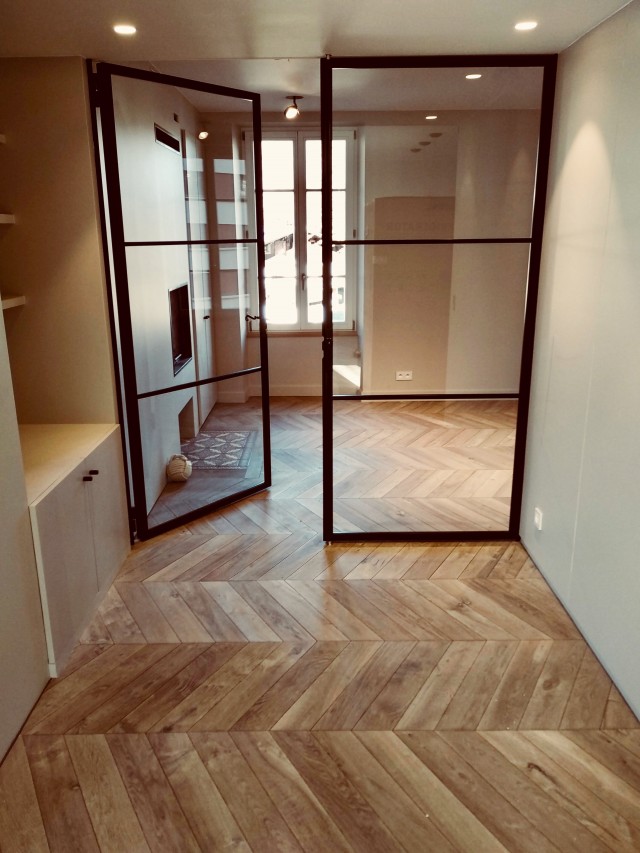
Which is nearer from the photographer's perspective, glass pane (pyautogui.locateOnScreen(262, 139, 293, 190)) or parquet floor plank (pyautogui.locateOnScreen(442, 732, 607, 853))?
parquet floor plank (pyautogui.locateOnScreen(442, 732, 607, 853))

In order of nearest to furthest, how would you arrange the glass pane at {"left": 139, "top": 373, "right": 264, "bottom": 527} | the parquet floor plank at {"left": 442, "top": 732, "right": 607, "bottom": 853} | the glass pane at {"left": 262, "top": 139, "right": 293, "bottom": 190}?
1. the parquet floor plank at {"left": 442, "top": 732, "right": 607, "bottom": 853}
2. the glass pane at {"left": 139, "top": 373, "right": 264, "bottom": 527}
3. the glass pane at {"left": 262, "top": 139, "right": 293, "bottom": 190}

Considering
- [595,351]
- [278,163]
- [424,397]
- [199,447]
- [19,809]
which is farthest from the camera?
[278,163]

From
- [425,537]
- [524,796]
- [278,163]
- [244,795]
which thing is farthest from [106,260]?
[278,163]

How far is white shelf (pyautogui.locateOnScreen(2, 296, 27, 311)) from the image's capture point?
9.96ft

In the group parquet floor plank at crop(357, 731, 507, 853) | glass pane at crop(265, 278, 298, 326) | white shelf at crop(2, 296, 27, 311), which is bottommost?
parquet floor plank at crop(357, 731, 507, 853)

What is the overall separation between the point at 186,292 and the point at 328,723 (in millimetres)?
2577

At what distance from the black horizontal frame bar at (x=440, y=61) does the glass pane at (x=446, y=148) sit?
26 mm

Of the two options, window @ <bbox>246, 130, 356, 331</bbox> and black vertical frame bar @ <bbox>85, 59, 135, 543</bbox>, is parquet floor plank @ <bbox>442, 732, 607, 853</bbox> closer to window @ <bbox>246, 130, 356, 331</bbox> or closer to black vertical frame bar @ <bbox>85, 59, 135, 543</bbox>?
black vertical frame bar @ <bbox>85, 59, 135, 543</bbox>

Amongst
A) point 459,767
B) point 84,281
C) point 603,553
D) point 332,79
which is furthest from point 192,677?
point 332,79

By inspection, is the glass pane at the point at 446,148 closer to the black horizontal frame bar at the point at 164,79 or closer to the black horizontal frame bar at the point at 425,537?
the black horizontal frame bar at the point at 164,79

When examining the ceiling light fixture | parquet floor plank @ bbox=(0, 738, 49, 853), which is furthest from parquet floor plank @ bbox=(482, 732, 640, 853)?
the ceiling light fixture

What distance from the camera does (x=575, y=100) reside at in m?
2.83

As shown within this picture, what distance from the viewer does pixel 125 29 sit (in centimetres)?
266

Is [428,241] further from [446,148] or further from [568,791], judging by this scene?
[568,791]
